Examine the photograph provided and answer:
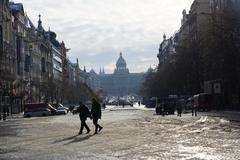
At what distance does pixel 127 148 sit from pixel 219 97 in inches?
2714

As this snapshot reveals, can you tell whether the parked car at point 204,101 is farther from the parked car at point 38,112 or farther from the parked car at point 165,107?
the parked car at point 38,112

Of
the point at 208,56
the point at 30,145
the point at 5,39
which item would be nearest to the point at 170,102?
the point at 208,56

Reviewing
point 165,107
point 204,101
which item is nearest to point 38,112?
point 165,107

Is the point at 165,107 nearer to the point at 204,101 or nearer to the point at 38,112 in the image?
the point at 204,101

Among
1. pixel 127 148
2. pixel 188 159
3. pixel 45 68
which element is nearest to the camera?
pixel 188 159

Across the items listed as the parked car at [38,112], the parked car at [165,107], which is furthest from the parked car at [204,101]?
the parked car at [38,112]

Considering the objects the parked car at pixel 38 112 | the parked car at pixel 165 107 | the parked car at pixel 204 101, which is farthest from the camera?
the parked car at pixel 204 101

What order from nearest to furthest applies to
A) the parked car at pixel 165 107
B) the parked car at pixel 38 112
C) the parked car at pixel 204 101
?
1. the parked car at pixel 165 107
2. the parked car at pixel 38 112
3. the parked car at pixel 204 101

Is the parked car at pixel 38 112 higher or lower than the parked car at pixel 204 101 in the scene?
lower

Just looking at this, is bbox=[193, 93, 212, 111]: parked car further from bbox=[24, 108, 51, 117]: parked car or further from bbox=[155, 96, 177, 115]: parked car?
bbox=[24, 108, 51, 117]: parked car

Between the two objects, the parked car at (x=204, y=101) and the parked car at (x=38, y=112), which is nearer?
the parked car at (x=38, y=112)

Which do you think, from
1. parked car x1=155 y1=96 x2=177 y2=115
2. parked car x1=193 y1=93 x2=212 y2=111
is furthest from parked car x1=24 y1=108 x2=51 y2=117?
parked car x1=193 y1=93 x2=212 y2=111

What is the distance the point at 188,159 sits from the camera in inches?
723

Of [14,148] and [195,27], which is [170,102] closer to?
[14,148]
